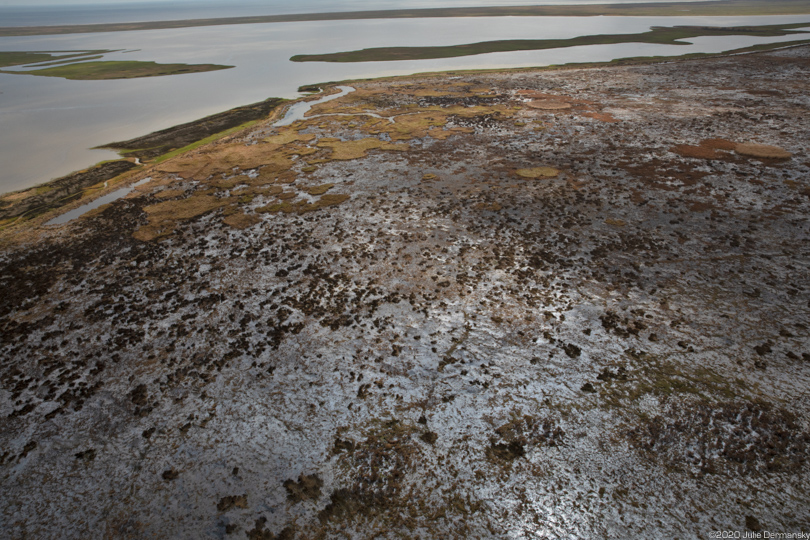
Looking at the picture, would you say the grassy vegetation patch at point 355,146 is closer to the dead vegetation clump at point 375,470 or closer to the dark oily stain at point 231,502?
the dead vegetation clump at point 375,470

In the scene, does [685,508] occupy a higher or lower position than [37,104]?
lower

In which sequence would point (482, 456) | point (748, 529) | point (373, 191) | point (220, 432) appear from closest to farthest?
point (748, 529), point (482, 456), point (220, 432), point (373, 191)

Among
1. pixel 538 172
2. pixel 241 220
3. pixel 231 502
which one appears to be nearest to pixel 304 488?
pixel 231 502

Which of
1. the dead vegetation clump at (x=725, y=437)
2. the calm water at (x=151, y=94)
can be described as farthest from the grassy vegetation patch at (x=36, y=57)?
the dead vegetation clump at (x=725, y=437)

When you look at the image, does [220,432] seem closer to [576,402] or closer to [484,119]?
[576,402]

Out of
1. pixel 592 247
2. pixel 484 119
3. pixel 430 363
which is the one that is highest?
pixel 484 119

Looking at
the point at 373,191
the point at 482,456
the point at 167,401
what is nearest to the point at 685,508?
the point at 482,456

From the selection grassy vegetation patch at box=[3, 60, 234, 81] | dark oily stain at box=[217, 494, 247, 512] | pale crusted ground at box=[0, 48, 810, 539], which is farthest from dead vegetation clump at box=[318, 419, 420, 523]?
grassy vegetation patch at box=[3, 60, 234, 81]
